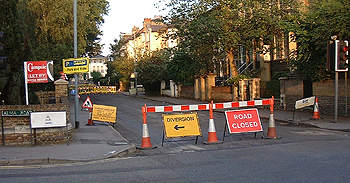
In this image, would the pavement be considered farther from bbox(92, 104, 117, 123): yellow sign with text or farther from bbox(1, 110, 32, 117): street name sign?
bbox(92, 104, 117, 123): yellow sign with text

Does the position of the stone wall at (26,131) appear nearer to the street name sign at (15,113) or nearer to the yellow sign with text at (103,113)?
the street name sign at (15,113)

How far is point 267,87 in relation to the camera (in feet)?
86.1

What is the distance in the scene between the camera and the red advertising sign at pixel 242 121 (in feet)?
39.9

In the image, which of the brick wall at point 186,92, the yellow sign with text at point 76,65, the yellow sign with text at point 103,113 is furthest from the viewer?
the brick wall at point 186,92

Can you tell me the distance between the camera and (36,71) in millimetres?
13086

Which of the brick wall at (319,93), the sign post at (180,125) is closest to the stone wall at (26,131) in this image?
the sign post at (180,125)

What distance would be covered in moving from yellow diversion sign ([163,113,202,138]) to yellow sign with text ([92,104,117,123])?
6.62 m

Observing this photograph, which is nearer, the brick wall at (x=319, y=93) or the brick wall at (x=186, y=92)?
the brick wall at (x=319, y=93)

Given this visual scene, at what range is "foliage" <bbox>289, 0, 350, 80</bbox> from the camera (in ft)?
57.2

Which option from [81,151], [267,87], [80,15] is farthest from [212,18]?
[81,151]

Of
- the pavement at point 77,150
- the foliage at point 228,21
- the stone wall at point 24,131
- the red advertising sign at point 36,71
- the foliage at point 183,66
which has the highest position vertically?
the foliage at point 228,21

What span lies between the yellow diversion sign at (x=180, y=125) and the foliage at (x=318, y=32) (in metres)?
9.26

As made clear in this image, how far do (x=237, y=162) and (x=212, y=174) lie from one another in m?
1.29

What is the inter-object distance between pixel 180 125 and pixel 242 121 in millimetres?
2020
